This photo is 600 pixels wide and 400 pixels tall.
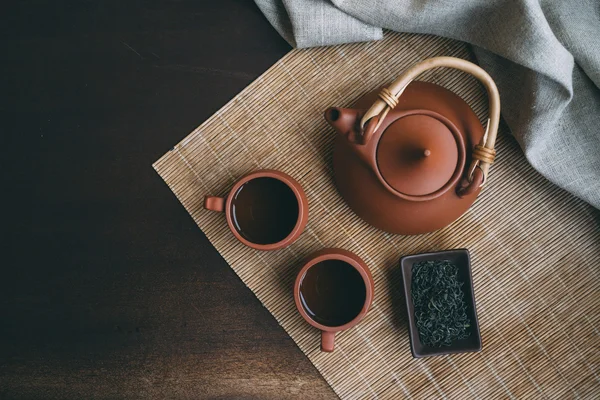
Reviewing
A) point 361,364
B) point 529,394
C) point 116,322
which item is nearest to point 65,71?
point 116,322

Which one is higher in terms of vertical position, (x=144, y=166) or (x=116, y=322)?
(x=144, y=166)

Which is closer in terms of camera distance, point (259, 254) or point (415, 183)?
point (415, 183)

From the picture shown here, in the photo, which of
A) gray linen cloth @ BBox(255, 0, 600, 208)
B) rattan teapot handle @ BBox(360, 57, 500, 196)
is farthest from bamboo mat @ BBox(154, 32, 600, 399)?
rattan teapot handle @ BBox(360, 57, 500, 196)

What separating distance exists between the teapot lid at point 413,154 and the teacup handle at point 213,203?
0.84 feet

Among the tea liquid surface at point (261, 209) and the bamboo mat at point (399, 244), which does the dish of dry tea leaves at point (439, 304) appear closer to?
the bamboo mat at point (399, 244)

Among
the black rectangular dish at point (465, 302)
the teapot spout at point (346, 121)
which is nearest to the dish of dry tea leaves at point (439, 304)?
the black rectangular dish at point (465, 302)

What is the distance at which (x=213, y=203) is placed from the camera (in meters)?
0.77

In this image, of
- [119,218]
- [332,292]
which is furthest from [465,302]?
[119,218]

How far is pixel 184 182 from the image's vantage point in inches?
34.5

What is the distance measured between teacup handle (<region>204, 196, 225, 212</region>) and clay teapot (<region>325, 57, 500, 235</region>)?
0.67 feet

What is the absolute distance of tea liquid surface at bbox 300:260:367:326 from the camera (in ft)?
2.61

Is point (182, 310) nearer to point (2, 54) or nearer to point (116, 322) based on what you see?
point (116, 322)

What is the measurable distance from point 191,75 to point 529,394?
2.60 feet

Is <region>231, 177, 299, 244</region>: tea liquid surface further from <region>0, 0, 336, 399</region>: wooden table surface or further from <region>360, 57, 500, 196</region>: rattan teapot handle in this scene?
<region>360, 57, 500, 196</region>: rattan teapot handle
